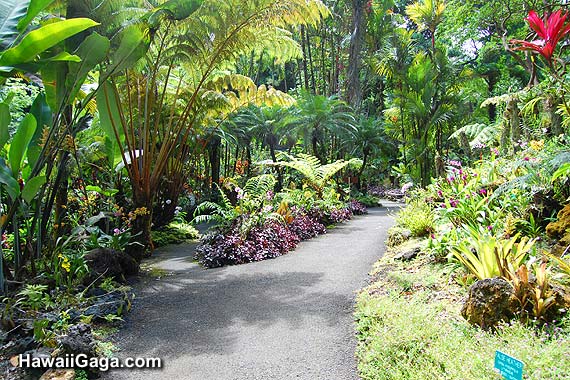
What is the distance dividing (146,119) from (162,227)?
3.97m

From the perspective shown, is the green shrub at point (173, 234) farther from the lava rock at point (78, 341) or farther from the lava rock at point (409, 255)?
the lava rock at point (78, 341)

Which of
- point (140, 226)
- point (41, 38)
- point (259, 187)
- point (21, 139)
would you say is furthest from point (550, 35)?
point (259, 187)

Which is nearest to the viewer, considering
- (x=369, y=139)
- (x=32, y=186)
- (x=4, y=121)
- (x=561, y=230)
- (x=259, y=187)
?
(x=4, y=121)

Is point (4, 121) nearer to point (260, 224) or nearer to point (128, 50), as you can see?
point (128, 50)

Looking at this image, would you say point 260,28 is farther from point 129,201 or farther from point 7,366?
point 7,366

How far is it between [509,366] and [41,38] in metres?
3.95

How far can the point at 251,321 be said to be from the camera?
13.0ft

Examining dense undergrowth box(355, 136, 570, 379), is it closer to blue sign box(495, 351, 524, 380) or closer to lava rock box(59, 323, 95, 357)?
blue sign box(495, 351, 524, 380)

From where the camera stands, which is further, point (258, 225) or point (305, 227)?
point (305, 227)

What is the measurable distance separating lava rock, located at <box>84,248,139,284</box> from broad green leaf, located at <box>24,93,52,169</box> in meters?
1.32

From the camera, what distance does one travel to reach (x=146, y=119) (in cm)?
625

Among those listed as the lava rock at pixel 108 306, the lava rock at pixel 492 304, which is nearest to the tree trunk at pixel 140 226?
the lava rock at pixel 108 306

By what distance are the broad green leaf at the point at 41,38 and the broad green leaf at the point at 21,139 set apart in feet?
2.55

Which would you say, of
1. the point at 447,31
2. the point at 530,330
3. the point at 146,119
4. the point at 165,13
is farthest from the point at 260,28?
the point at 447,31
